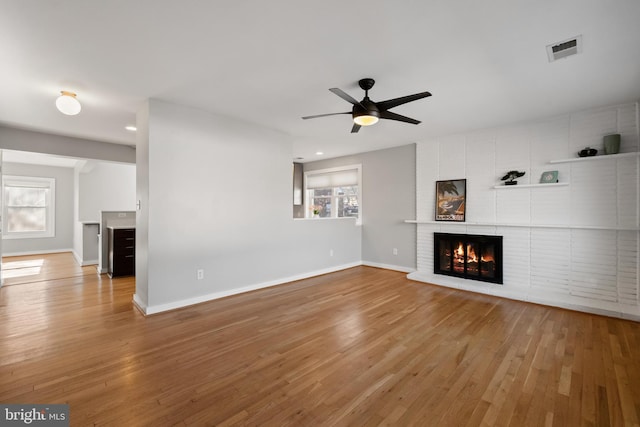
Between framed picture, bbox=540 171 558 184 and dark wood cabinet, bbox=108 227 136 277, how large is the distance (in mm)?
6970

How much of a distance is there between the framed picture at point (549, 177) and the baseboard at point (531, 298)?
5.35ft

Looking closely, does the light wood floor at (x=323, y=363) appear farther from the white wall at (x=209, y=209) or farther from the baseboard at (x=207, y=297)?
the white wall at (x=209, y=209)

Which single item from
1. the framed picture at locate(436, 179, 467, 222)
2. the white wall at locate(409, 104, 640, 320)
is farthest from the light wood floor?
the framed picture at locate(436, 179, 467, 222)

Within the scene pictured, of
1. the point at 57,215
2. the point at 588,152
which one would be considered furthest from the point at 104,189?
the point at 588,152

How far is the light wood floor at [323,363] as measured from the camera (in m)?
1.73

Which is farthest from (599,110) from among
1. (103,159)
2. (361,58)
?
(103,159)

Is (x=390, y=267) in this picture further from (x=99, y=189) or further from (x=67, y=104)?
(x=99, y=189)

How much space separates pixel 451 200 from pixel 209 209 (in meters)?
4.05

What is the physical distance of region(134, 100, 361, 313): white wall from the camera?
3389mm

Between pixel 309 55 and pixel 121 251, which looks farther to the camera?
pixel 121 251

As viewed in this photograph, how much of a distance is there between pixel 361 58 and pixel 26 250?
10.3 m

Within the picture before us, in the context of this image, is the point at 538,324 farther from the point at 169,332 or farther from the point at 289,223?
the point at 169,332

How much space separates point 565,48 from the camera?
7.59 feet

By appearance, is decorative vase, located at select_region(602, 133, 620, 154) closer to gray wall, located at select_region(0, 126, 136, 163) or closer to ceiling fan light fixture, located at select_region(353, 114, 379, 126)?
ceiling fan light fixture, located at select_region(353, 114, 379, 126)
